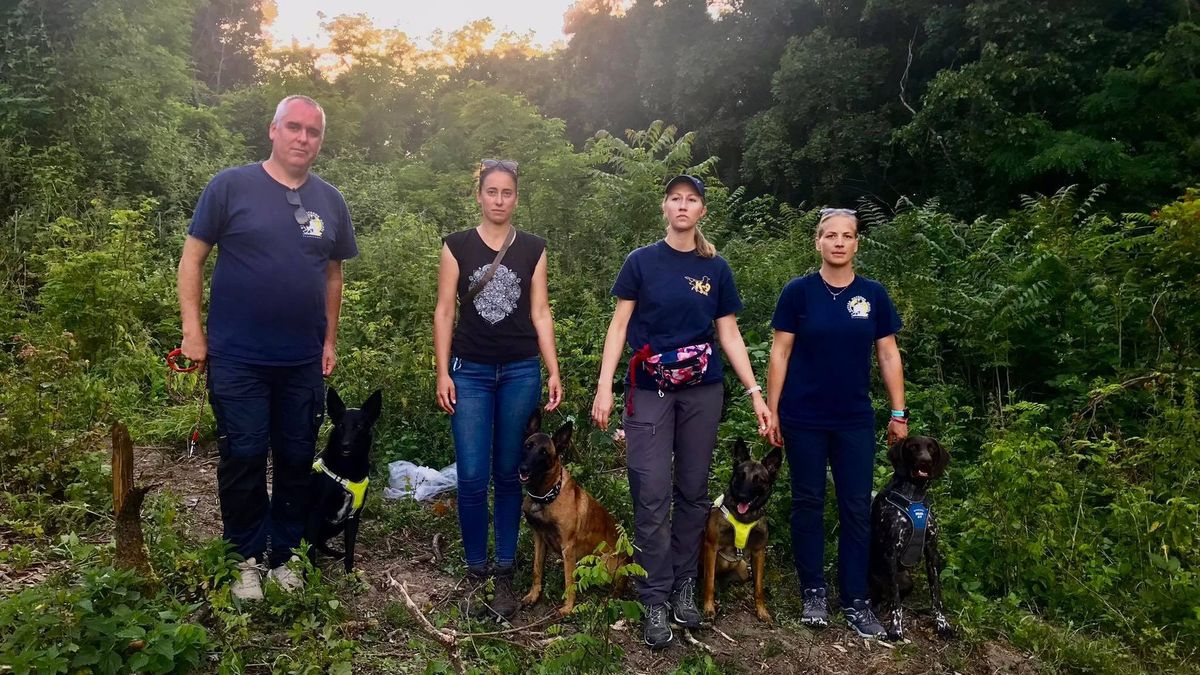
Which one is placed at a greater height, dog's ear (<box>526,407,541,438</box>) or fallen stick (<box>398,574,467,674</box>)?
dog's ear (<box>526,407,541,438</box>)

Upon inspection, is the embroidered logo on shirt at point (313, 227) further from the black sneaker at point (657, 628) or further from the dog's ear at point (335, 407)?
the black sneaker at point (657, 628)

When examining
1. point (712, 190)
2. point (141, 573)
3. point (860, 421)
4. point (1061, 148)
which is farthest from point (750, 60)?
point (141, 573)

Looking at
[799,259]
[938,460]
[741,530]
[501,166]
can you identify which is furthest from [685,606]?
[799,259]

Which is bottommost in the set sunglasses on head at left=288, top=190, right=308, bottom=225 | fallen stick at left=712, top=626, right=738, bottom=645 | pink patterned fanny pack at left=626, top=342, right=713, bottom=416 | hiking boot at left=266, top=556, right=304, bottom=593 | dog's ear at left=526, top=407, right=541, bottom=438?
fallen stick at left=712, top=626, right=738, bottom=645

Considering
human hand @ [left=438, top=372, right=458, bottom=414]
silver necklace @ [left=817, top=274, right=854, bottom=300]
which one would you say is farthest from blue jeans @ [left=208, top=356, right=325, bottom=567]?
silver necklace @ [left=817, top=274, right=854, bottom=300]

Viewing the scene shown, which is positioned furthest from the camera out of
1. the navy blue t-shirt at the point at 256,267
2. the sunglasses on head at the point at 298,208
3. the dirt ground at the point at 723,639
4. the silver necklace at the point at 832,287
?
the silver necklace at the point at 832,287

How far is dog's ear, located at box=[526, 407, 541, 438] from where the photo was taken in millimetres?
3561

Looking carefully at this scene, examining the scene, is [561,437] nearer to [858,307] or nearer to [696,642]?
[696,642]

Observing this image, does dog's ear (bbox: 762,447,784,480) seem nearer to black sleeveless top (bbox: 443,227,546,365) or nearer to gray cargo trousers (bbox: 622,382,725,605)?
gray cargo trousers (bbox: 622,382,725,605)

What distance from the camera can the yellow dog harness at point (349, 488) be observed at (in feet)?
12.2

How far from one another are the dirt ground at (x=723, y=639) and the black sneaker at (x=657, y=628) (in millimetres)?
56

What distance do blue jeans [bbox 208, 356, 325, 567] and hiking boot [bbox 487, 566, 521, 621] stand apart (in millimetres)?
988

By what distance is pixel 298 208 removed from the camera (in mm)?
3160

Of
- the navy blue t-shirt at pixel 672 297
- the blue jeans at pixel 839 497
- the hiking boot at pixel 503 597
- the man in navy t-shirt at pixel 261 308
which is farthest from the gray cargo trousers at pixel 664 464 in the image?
the man in navy t-shirt at pixel 261 308
